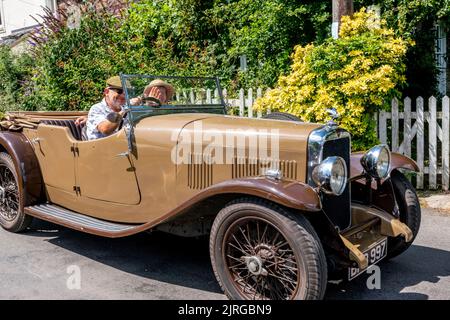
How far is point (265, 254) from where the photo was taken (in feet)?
10.1

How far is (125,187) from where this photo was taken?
3928 mm

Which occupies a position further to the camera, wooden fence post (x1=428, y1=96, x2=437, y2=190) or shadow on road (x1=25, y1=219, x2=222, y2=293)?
wooden fence post (x1=428, y1=96, x2=437, y2=190)

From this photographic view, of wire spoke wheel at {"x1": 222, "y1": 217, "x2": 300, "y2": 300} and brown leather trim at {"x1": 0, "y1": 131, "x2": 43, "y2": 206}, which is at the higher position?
brown leather trim at {"x1": 0, "y1": 131, "x2": 43, "y2": 206}

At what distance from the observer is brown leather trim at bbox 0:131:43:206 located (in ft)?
15.3

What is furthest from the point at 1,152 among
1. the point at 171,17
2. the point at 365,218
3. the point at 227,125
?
the point at 171,17

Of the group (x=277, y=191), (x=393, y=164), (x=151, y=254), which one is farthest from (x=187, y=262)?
(x=393, y=164)

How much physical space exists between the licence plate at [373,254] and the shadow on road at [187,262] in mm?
257

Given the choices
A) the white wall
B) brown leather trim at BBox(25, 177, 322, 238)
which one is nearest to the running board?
brown leather trim at BBox(25, 177, 322, 238)

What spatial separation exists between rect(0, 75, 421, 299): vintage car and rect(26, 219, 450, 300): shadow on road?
229 millimetres

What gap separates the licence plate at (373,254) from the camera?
10.4 ft

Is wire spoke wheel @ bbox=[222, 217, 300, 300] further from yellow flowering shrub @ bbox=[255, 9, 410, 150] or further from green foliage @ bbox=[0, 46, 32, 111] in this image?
green foliage @ bbox=[0, 46, 32, 111]

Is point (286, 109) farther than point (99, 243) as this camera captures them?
Yes
